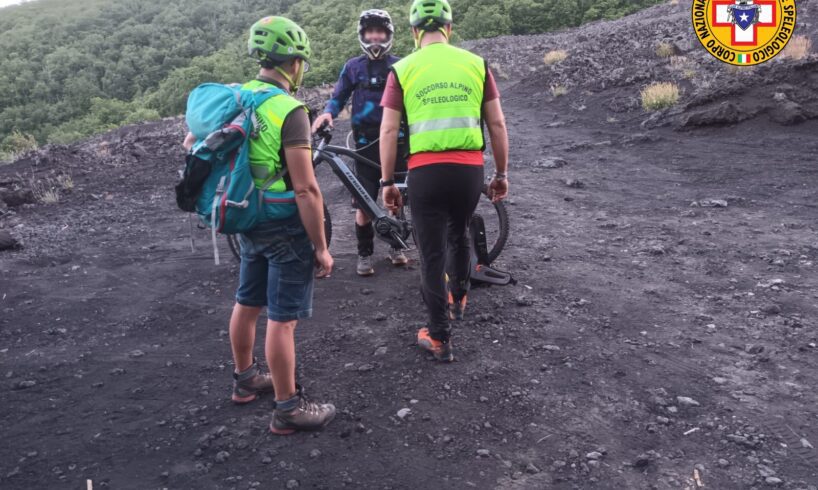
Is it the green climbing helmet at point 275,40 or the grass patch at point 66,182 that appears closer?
the green climbing helmet at point 275,40

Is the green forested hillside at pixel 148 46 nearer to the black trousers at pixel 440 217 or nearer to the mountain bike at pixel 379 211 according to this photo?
the mountain bike at pixel 379 211

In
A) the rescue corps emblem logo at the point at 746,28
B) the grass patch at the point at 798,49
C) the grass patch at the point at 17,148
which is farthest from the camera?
the grass patch at the point at 17,148

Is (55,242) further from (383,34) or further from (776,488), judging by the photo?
(776,488)

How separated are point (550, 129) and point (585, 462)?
933 cm

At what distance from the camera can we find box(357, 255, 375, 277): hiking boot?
18.2ft

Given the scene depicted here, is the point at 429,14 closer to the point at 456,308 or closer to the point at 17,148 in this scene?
the point at 456,308

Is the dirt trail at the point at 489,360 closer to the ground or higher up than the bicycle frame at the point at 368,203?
closer to the ground

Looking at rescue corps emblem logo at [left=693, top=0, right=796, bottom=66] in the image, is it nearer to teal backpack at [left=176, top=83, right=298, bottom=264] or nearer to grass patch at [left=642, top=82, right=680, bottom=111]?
grass patch at [left=642, top=82, right=680, bottom=111]

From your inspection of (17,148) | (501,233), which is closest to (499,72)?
(501,233)

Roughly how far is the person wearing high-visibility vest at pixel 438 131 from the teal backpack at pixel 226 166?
0.89 m

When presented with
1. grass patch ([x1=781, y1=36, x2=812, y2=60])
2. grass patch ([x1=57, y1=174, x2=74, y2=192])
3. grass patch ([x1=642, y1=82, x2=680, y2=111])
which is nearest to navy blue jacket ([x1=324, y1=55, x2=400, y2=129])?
grass patch ([x1=57, y1=174, x2=74, y2=192])

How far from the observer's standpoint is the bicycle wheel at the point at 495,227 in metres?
5.33

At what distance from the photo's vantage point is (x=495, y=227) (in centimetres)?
667

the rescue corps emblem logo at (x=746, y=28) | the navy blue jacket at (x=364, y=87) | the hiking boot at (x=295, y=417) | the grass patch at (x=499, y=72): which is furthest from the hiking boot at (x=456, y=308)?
the grass patch at (x=499, y=72)
